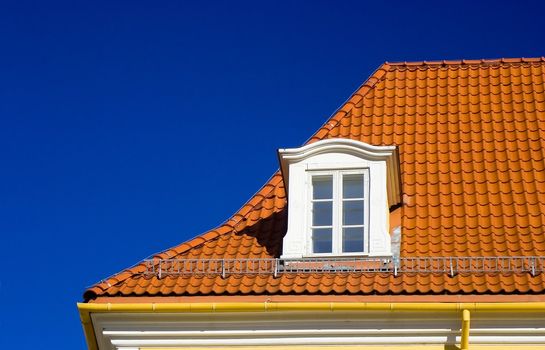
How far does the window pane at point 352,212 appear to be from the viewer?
12.3 m

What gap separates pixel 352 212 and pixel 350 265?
2.41ft

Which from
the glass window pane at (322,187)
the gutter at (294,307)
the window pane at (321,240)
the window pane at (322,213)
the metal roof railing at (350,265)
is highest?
the glass window pane at (322,187)

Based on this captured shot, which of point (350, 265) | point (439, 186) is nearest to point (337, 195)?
point (350, 265)

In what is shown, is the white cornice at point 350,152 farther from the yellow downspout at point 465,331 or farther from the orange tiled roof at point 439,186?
the yellow downspout at point 465,331

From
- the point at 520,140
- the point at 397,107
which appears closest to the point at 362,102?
the point at 397,107

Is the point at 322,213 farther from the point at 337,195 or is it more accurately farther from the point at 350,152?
the point at 350,152

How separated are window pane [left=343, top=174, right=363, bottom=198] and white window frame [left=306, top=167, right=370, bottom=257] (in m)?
0.05

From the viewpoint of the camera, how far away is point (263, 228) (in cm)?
1302

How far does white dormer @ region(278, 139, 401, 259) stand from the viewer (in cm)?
1212

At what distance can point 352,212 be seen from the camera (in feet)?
40.5

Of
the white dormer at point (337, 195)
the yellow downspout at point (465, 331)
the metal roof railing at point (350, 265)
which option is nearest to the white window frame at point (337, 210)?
the white dormer at point (337, 195)

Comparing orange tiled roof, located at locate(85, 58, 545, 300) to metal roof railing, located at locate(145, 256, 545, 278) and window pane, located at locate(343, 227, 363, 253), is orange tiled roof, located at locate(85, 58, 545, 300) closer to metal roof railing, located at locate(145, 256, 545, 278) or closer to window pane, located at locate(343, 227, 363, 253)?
metal roof railing, located at locate(145, 256, 545, 278)

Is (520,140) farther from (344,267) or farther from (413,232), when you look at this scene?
(344,267)

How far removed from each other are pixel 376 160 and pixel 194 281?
240 cm
